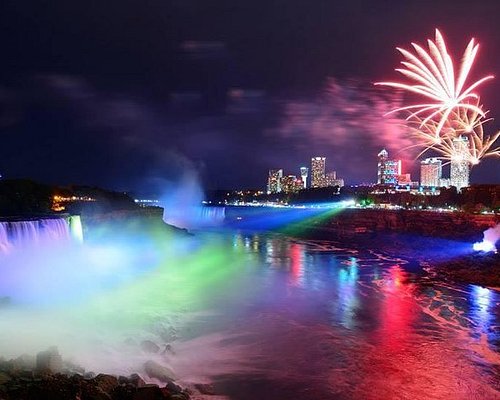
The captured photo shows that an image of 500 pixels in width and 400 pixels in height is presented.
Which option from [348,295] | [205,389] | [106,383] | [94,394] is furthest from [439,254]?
[94,394]

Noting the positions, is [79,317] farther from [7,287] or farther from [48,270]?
[48,270]

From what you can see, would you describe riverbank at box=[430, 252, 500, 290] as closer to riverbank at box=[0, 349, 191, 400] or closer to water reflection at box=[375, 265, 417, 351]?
water reflection at box=[375, 265, 417, 351]

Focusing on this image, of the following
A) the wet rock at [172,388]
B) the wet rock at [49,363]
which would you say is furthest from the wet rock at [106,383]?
the wet rock at [49,363]

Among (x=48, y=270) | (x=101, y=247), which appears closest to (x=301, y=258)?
(x=101, y=247)

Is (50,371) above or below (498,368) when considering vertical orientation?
above

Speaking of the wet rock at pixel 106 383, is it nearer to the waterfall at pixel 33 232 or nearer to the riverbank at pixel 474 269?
the waterfall at pixel 33 232

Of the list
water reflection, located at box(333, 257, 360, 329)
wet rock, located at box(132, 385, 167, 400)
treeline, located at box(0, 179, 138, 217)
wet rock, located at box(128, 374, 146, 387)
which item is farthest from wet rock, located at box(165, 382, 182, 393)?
treeline, located at box(0, 179, 138, 217)
